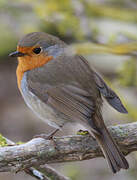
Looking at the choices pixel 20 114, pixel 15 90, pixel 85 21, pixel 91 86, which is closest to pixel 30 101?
pixel 91 86

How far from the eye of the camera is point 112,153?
10.7ft

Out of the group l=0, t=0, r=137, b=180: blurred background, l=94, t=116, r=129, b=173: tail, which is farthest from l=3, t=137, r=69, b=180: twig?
l=0, t=0, r=137, b=180: blurred background

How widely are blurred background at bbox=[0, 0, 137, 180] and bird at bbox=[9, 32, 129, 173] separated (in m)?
0.31

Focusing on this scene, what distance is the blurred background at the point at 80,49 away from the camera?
4.57 metres

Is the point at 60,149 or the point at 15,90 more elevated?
the point at 60,149

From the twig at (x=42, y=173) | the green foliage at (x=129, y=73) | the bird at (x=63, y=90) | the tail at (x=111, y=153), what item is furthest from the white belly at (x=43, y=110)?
the green foliage at (x=129, y=73)

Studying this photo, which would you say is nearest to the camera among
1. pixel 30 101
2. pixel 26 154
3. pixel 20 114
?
pixel 26 154

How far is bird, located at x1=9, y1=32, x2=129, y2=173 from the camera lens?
11.0 ft

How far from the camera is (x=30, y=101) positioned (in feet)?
12.5

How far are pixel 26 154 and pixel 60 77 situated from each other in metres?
0.87

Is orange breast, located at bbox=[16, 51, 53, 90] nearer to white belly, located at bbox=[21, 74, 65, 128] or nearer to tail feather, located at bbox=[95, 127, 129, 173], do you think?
white belly, located at bbox=[21, 74, 65, 128]

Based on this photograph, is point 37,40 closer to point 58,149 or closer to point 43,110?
point 43,110

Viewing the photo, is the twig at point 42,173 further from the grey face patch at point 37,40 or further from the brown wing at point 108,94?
the grey face patch at point 37,40

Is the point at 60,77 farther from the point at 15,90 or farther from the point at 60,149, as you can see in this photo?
the point at 15,90
